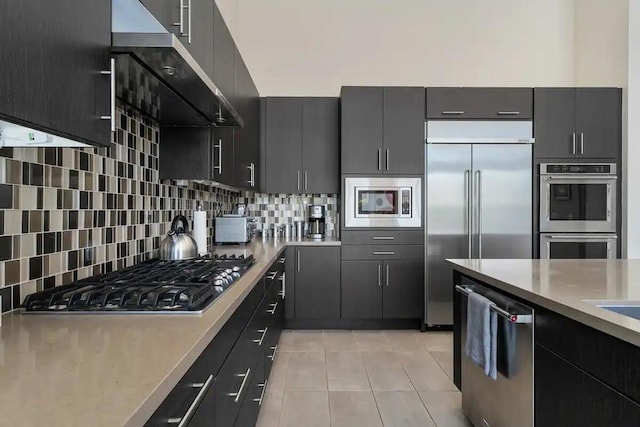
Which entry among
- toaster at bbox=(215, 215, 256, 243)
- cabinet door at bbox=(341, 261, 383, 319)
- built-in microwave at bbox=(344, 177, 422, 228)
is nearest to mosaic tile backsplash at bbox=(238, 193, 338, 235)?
built-in microwave at bbox=(344, 177, 422, 228)

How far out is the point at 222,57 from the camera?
8.34 ft

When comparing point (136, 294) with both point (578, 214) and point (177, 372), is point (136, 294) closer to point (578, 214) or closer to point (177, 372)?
point (177, 372)

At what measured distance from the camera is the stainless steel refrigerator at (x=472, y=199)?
4.06 meters

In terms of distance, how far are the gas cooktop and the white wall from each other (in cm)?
345

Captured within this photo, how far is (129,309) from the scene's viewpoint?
1203 mm

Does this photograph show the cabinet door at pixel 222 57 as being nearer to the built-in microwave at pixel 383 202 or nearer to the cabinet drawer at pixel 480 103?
the built-in microwave at pixel 383 202

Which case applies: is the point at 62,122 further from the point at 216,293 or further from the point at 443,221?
the point at 443,221

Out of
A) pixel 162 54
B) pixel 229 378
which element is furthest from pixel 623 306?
pixel 162 54

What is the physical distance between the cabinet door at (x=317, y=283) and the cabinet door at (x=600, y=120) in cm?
259

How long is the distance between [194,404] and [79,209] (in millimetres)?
991

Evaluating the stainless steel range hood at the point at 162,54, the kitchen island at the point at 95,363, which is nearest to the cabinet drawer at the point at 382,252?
the stainless steel range hood at the point at 162,54

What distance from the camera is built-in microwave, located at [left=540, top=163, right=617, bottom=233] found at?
4070mm

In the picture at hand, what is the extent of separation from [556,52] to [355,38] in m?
2.24

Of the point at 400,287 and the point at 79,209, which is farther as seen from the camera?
the point at 400,287
